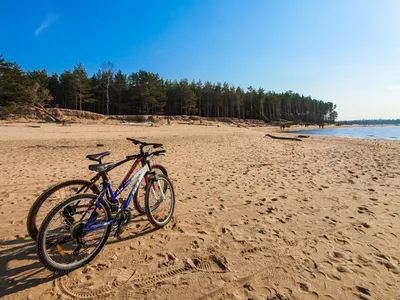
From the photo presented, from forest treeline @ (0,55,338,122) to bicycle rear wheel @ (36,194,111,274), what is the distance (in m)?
35.4

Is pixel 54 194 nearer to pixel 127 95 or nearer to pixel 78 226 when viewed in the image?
pixel 78 226

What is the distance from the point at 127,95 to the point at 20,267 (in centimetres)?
5722

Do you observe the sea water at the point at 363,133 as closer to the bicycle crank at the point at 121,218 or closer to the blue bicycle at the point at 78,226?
the bicycle crank at the point at 121,218

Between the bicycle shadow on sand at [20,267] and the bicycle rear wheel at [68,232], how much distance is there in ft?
0.65

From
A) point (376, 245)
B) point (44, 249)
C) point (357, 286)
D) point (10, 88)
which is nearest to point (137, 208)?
point (44, 249)

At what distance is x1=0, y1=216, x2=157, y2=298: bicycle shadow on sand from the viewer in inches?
89.2

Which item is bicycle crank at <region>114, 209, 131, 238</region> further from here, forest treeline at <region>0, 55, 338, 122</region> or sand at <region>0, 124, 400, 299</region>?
forest treeline at <region>0, 55, 338, 122</region>

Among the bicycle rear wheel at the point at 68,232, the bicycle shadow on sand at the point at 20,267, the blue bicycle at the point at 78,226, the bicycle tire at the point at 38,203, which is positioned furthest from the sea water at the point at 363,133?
the bicycle shadow on sand at the point at 20,267

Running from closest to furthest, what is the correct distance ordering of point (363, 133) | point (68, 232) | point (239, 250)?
point (68, 232) < point (239, 250) < point (363, 133)

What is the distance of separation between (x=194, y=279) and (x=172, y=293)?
0.30m

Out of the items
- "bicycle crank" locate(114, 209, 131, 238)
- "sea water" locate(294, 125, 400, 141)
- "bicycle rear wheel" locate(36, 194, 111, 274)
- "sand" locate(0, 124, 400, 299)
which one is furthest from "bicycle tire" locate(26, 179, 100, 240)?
"sea water" locate(294, 125, 400, 141)

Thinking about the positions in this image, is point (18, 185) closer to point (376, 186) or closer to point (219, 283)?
point (219, 283)

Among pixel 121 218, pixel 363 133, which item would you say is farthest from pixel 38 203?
pixel 363 133

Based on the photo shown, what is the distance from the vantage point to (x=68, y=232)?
98.0 inches
